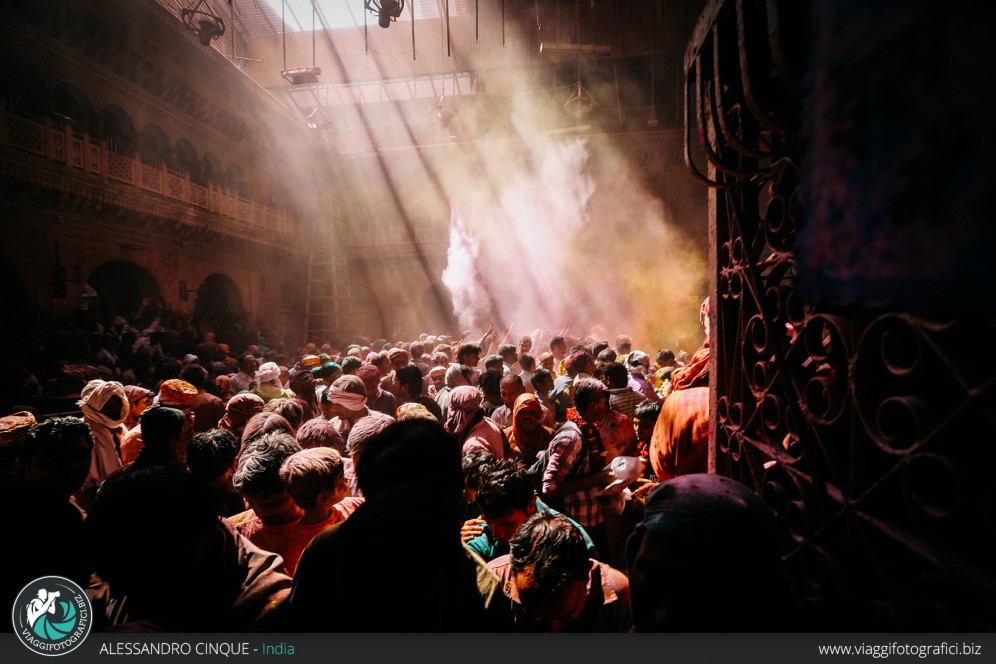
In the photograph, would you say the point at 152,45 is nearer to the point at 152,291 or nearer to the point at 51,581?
the point at 152,291

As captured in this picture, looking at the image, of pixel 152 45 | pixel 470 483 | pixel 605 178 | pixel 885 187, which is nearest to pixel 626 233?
pixel 605 178

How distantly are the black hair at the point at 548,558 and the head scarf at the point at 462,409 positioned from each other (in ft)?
7.26

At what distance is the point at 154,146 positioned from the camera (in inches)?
566

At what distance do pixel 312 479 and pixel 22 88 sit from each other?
14.1 m

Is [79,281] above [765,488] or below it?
above

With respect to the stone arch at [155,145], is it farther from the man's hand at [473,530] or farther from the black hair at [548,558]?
the black hair at [548,558]

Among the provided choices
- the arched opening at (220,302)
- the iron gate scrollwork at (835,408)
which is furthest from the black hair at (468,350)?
the arched opening at (220,302)

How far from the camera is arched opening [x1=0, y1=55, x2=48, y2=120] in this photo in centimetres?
1012

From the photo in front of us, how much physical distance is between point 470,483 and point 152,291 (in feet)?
50.6

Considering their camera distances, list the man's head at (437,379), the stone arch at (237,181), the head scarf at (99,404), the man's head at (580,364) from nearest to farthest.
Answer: the head scarf at (99,404), the man's head at (580,364), the man's head at (437,379), the stone arch at (237,181)

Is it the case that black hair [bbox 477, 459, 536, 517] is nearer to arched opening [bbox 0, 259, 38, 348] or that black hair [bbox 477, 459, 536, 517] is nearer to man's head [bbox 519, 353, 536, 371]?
man's head [bbox 519, 353, 536, 371]

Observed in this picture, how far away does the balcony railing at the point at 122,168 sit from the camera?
1018cm

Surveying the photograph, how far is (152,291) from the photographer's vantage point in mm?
14289

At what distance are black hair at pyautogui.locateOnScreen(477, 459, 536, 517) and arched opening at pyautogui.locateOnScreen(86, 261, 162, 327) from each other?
48.3 feet
